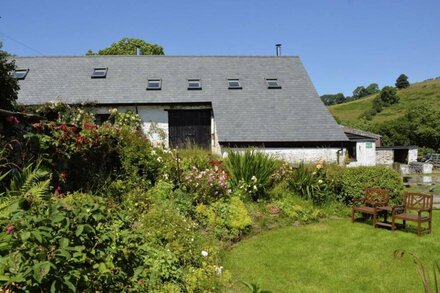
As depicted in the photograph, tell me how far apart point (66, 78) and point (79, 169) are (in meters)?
14.7

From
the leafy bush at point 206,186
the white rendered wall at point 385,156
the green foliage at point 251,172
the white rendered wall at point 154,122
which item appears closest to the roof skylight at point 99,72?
the white rendered wall at point 154,122

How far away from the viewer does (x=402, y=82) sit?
93812 millimetres

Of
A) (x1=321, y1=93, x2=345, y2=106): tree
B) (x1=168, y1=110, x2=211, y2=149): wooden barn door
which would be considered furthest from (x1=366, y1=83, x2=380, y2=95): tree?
(x1=168, y1=110, x2=211, y2=149): wooden barn door

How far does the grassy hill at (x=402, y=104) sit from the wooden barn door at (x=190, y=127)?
159 feet

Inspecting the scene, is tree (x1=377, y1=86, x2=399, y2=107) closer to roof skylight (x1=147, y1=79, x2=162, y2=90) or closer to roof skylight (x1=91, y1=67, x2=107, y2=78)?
roof skylight (x1=147, y1=79, x2=162, y2=90)

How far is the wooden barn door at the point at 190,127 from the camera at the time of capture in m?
20.6

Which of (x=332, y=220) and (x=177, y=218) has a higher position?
(x=177, y=218)

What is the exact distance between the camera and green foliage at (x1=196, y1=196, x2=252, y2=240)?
777 centimetres

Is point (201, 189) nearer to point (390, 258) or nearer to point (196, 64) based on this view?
point (390, 258)

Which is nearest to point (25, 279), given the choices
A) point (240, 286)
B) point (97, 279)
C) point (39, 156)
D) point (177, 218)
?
point (97, 279)

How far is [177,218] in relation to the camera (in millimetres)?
6543

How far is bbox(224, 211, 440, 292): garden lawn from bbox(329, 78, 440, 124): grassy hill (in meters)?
59.0

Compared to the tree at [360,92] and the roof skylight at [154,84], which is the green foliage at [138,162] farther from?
the tree at [360,92]

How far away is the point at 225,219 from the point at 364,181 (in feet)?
14.7
